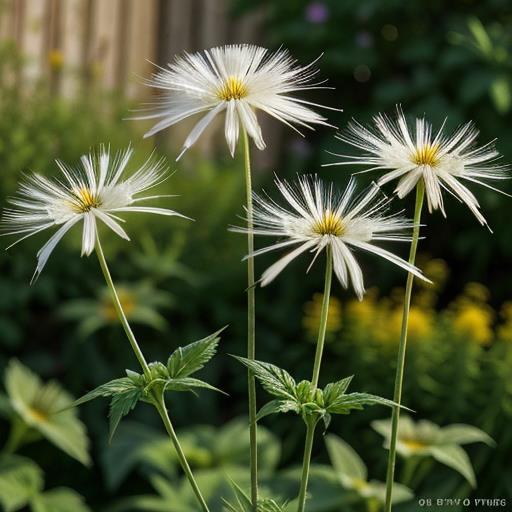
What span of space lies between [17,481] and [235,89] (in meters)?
1.84

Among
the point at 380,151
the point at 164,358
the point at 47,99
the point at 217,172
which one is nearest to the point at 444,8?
the point at 217,172

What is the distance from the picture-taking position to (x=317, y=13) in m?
5.05

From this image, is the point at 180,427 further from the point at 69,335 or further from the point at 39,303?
the point at 39,303

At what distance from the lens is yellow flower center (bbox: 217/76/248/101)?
Answer: 3.76 feet

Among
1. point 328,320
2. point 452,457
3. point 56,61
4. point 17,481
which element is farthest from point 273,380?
point 56,61

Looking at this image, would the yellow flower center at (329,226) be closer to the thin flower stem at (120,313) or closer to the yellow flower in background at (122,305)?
the thin flower stem at (120,313)

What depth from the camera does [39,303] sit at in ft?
12.4

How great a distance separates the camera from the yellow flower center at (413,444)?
253cm

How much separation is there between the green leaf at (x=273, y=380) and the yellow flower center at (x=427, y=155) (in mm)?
288

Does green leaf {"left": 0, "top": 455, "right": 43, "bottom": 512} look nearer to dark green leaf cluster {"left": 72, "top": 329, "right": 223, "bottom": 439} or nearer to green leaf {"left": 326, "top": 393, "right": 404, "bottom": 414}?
dark green leaf cluster {"left": 72, "top": 329, "right": 223, "bottom": 439}

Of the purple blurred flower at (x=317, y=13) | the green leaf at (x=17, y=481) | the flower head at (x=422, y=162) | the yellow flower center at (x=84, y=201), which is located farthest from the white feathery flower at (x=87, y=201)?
the purple blurred flower at (x=317, y=13)

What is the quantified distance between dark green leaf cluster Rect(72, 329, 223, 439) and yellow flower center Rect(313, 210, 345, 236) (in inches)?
6.2

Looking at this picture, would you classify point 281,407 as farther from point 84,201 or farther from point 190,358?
point 84,201

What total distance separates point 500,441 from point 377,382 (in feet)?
1.51
